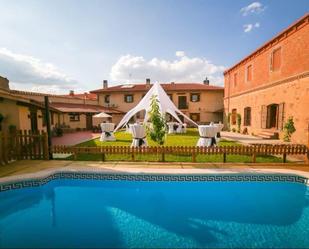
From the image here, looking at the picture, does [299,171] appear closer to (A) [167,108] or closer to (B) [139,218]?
(B) [139,218]

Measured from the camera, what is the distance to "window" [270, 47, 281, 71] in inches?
533

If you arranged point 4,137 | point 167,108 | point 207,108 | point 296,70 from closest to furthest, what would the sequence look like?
point 4,137 < point 296,70 < point 167,108 < point 207,108

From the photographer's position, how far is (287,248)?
370cm

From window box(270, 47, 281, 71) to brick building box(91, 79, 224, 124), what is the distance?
1282 cm

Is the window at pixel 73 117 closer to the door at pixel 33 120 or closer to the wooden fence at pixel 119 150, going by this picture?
the door at pixel 33 120

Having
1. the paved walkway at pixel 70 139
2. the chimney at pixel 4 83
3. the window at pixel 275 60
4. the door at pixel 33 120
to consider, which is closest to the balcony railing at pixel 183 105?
the window at pixel 275 60

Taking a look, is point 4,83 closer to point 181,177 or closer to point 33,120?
point 33,120

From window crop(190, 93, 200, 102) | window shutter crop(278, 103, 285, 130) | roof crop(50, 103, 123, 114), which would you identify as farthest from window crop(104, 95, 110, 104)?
window shutter crop(278, 103, 285, 130)

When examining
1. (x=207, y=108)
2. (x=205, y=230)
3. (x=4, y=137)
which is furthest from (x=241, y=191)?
(x=207, y=108)

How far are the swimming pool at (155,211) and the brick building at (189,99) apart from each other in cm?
2184

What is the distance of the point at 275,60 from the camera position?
45.8 ft

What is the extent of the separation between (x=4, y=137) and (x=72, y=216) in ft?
18.2

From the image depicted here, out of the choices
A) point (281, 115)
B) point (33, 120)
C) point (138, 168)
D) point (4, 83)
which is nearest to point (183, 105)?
point (281, 115)

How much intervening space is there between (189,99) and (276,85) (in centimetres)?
1487
